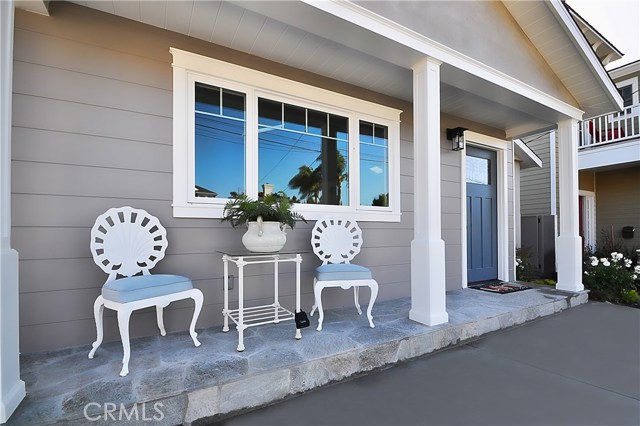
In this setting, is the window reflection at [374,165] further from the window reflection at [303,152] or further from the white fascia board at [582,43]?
the white fascia board at [582,43]

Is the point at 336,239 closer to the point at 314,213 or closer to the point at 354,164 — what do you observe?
the point at 314,213

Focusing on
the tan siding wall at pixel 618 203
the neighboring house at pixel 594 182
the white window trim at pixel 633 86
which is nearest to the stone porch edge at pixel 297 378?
the neighboring house at pixel 594 182

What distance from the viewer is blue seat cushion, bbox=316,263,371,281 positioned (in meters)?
2.52

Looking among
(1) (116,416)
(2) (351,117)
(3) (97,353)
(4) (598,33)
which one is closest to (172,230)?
(3) (97,353)

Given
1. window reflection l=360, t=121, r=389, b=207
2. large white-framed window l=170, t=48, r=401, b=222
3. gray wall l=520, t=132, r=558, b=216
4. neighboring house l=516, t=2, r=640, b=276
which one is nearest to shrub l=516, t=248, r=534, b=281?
neighboring house l=516, t=2, r=640, b=276

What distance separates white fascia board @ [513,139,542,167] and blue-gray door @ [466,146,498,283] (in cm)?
129

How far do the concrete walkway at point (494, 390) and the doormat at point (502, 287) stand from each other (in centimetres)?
124

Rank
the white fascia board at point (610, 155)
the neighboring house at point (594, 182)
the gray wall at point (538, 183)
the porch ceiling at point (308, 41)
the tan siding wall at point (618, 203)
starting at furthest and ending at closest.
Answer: the gray wall at point (538, 183)
the tan siding wall at point (618, 203)
the white fascia board at point (610, 155)
the neighboring house at point (594, 182)
the porch ceiling at point (308, 41)

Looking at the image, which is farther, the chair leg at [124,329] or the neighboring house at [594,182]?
the neighboring house at [594,182]

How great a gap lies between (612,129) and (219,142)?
27.2 feet

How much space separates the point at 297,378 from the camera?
6.26 feet

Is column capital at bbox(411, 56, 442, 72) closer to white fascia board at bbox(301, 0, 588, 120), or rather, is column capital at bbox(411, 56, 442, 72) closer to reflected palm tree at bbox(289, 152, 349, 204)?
white fascia board at bbox(301, 0, 588, 120)

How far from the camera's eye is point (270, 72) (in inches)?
116

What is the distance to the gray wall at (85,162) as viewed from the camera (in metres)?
2.14
